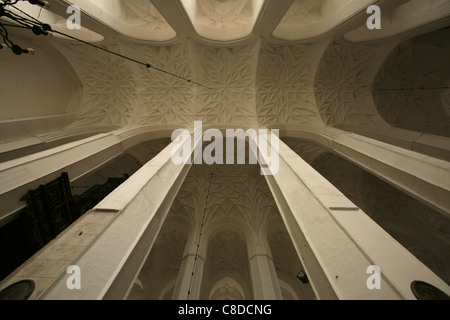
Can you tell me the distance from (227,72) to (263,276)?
7.04 meters

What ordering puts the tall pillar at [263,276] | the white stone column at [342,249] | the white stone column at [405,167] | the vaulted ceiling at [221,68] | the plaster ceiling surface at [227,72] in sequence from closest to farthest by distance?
the white stone column at [342,249]
the white stone column at [405,167]
the tall pillar at [263,276]
the vaulted ceiling at [221,68]
the plaster ceiling surface at [227,72]

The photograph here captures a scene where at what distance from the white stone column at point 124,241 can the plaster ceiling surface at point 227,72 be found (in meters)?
4.73

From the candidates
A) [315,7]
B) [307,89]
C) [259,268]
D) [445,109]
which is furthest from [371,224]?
[445,109]

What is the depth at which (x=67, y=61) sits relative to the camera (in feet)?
23.5

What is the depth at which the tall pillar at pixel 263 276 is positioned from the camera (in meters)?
4.81

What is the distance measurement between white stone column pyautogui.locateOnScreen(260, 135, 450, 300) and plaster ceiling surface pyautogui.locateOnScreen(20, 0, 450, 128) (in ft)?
16.2

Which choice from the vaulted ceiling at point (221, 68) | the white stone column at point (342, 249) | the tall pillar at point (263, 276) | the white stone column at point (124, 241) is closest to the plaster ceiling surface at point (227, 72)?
the vaulted ceiling at point (221, 68)

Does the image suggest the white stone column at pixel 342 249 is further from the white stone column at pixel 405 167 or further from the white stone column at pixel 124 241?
the white stone column at pixel 124 241

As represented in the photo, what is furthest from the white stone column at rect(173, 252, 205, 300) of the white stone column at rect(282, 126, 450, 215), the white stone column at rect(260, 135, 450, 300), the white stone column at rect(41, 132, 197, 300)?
the white stone column at rect(282, 126, 450, 215)

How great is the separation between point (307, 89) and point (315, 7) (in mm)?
2664

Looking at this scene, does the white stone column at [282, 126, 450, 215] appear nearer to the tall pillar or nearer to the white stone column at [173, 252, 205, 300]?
the tall pillar

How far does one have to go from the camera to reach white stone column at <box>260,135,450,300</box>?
1.67 meters

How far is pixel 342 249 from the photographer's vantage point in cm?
201
